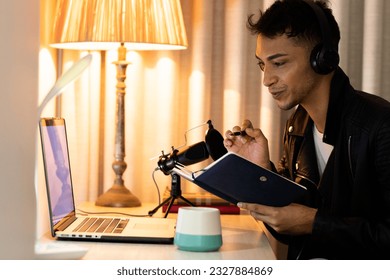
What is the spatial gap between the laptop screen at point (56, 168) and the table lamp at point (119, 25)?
1.13ft

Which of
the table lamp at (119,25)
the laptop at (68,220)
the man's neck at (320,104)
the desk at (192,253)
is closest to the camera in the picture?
the desk at (192,253)

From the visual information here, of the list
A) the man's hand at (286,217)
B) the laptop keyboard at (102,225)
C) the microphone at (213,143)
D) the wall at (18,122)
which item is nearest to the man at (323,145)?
the man's hand at (286,217)

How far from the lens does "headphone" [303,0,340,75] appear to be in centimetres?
127

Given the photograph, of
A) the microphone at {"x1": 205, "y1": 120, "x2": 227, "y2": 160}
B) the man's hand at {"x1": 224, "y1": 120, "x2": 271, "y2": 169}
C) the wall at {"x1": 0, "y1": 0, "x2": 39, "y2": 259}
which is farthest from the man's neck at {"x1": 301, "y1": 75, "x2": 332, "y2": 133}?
the wall at {"x1": 0, "y1": 0, "x2": 39, "y2": 259}

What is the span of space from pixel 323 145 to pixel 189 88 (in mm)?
474

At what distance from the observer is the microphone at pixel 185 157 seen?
1325 millimetres

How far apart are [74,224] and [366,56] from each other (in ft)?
3.18

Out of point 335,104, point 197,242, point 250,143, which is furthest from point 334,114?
point 197,242

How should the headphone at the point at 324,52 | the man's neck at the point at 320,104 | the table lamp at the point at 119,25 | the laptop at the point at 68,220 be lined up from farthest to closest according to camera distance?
the table lamp at the point at 119,25 → the man's neck at the point at 320,104 → the headphone at the point at 324,52 → the laptop at the point at 68,220

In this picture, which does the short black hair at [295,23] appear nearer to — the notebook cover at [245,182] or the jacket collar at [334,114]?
the jacket collar at [334,114]

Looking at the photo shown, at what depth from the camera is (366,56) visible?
1705mm

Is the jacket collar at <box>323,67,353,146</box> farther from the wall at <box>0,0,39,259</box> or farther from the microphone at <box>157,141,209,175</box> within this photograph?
the wall at <box>0,0,39,259</box>
